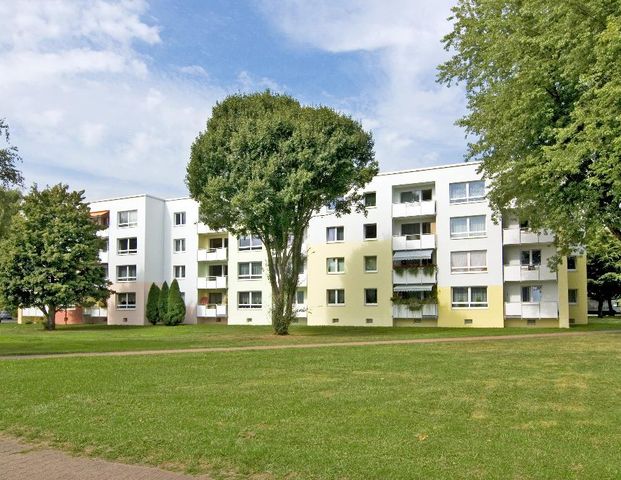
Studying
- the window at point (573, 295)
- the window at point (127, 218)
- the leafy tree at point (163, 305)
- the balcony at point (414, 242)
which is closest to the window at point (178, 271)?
the leafy tree at point (163, 305)

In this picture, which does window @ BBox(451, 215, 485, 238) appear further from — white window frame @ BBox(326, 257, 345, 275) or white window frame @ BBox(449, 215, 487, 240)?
white window frame @ BBox(326, 257, 345, 275)

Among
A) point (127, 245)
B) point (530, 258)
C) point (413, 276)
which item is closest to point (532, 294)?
point (530, 258)

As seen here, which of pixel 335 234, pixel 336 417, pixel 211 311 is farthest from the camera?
pixel 211 311

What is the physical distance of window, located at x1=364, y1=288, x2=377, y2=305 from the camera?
50.4 m

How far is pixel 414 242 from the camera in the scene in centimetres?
4847

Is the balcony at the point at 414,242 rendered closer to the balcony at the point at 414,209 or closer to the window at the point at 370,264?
the balcony at the point at 414,209

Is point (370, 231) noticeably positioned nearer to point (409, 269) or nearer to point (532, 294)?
point (409, 269)

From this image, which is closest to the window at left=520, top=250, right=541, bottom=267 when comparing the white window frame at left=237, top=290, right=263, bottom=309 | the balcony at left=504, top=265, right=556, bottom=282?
the balcony at left=504, top=265, right=556, bottom=282

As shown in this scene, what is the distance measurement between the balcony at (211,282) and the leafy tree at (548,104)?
3325 cm

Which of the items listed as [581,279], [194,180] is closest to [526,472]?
[194,180]

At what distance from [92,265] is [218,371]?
135ft

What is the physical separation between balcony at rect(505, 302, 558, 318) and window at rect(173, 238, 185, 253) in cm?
3283

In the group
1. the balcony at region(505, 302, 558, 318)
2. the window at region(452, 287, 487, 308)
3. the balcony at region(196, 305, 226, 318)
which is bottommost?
the balcony at region(196, 305, 226, 318)

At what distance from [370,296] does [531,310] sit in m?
12.8
